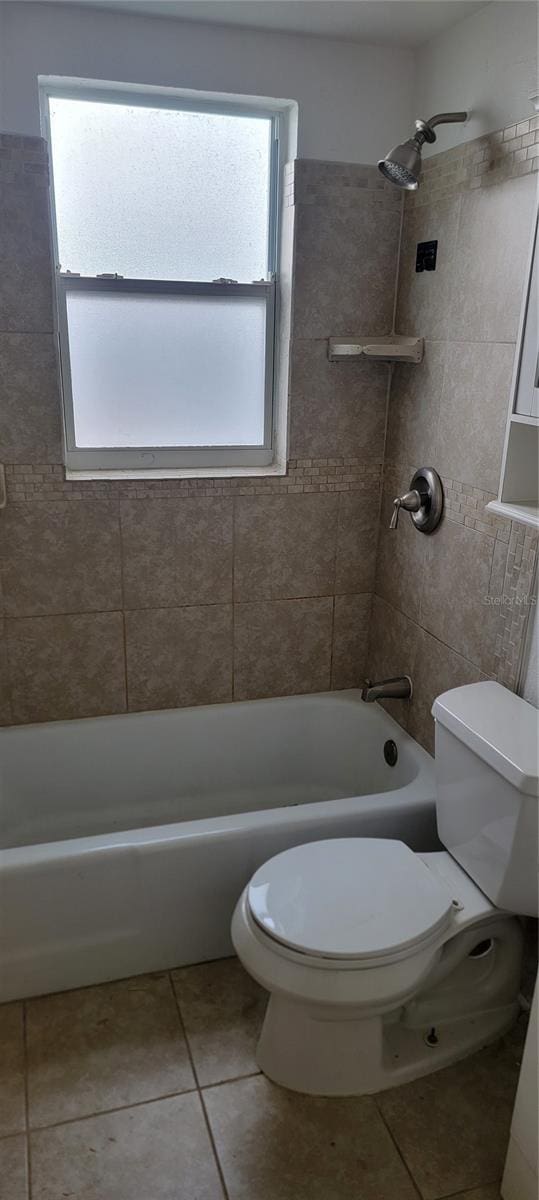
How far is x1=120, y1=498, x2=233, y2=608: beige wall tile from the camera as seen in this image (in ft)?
7.40

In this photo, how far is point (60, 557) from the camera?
222cm

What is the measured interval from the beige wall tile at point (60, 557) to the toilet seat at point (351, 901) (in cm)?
A: 99

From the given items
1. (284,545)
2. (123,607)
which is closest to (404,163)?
(284,545)

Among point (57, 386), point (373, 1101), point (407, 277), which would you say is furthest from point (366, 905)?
point (407, 277)

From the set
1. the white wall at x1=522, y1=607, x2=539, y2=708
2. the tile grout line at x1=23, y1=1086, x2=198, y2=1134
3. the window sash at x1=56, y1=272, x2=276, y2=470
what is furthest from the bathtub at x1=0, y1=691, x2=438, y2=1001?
the window sash at x1=56, y1=272, x2=276, y2=470

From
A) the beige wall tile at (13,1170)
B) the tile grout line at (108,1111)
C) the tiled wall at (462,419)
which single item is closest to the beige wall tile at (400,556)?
the tiled wall at (462,419)

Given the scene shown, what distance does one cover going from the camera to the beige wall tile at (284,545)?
236 cm

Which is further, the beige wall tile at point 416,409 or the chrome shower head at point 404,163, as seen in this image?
the beige wall tile at point 416,409

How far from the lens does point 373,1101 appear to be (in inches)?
65.1

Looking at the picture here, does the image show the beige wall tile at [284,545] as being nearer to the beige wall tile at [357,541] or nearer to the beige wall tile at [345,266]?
the beige wall tile at [357,541]

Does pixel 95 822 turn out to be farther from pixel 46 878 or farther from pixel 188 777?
pixel 46 878

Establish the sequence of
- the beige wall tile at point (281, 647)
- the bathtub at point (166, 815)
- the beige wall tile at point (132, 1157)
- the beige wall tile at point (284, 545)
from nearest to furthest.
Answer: the beige wall tile at point (132, 1157), the bathtub at point (166, 815), the beige wall tile at point (284, 545), the beige wall tile at point (281, 647)

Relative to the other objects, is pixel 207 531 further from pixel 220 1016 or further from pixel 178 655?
pixel 220 1016

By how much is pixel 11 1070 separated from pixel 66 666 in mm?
1050
